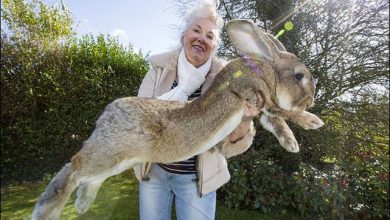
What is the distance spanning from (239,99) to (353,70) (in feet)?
13.4

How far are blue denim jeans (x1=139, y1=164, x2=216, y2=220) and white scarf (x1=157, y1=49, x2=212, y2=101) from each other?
0.59m

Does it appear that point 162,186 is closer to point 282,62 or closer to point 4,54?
point 282,62

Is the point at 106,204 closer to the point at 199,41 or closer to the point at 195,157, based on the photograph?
the point at 195,157

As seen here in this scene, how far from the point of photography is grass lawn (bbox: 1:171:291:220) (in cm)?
612

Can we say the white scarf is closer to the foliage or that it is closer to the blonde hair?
the blonde hair

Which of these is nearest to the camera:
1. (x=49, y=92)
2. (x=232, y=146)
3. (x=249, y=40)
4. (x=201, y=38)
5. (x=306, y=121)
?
(x=249, y=40)

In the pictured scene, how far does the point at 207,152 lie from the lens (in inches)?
111

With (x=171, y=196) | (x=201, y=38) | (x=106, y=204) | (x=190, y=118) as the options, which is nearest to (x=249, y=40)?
(x=201, y=38)

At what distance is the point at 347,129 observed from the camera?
19.2 ft

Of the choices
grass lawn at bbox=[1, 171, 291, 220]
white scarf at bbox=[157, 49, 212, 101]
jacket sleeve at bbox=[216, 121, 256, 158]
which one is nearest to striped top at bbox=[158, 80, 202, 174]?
jacket sleeve at bbox=[216, 121, 256, 158]

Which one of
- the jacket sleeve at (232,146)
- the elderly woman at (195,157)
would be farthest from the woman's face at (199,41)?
the jacket sleeve at (232,146)

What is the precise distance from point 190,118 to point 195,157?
0.67 metres

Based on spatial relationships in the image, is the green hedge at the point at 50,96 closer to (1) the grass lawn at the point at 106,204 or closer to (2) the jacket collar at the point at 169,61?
(1) the grass lawn at the point at 106,204

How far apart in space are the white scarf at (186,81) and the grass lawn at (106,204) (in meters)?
3.61
